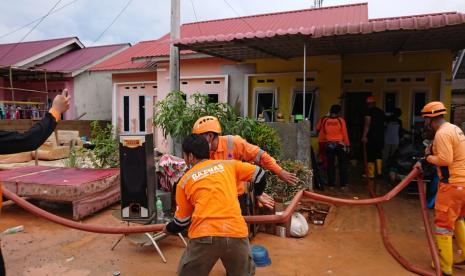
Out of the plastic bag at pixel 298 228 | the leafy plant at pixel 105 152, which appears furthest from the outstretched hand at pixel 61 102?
the leafy plant at pixel 105 152

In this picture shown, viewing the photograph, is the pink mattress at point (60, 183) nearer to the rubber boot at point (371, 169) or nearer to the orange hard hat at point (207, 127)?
the orange hard hat at point (207, 127)

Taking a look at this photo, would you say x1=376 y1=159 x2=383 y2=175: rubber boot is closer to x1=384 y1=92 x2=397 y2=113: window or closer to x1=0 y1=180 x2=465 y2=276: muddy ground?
x1=384 y1=92 x2=397 y2=113: window

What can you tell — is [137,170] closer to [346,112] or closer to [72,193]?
[72,193]

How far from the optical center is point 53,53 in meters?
19.5

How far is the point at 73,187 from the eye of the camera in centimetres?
606

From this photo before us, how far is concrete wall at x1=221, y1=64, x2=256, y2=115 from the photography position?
10.8m

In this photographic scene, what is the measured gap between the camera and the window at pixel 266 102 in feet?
34.4

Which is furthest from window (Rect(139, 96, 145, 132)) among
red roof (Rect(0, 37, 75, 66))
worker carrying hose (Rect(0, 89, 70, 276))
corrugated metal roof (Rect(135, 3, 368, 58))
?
worker carrying hose (Rect(0, 89, 70, 276))

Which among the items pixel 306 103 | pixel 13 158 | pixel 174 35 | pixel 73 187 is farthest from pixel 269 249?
pixel 13 158

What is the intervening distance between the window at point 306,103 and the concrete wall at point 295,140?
2.45m

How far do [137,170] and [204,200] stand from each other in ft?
8.31

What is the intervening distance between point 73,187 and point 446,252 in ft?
17.9

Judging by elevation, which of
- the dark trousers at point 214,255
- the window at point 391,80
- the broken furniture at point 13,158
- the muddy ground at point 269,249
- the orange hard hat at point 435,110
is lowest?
the muddy ground at point 269,249

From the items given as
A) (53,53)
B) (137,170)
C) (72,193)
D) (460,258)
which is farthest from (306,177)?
(53,53)
